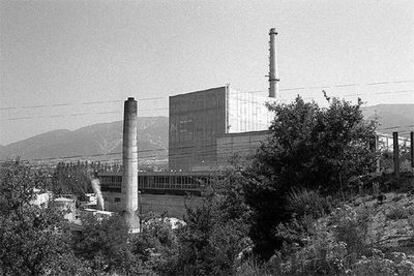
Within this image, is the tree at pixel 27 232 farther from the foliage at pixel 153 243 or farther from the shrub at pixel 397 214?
the foliage at pixel 153 243

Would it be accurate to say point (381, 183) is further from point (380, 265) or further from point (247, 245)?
point (380, 265)

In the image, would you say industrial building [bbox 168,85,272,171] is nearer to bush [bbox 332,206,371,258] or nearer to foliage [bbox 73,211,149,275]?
foliage [bbox 73,211,149,275]

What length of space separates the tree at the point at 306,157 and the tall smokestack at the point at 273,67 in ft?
164

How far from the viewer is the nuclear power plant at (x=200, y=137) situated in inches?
2238

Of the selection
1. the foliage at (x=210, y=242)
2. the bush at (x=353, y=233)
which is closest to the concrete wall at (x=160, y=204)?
the foliage at (x=210, y=242)

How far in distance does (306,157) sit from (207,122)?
2077 inches

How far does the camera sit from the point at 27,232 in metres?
11.9

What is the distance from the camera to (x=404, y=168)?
1675cm

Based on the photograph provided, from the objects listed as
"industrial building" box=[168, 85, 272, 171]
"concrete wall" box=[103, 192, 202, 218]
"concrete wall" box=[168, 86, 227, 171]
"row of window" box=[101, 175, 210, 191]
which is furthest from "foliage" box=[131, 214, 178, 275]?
"concrete wall" box=[168, 86, 227, 171]

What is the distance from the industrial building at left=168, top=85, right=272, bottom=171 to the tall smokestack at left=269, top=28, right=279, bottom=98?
6.56 ft

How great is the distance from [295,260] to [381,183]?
9537 mm

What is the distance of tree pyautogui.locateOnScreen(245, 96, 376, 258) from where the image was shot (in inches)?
573

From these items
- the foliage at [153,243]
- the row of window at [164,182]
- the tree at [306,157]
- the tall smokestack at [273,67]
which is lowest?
the foliage at [153,243]

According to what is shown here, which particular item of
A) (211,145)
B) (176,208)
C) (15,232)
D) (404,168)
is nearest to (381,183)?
(404,168)
